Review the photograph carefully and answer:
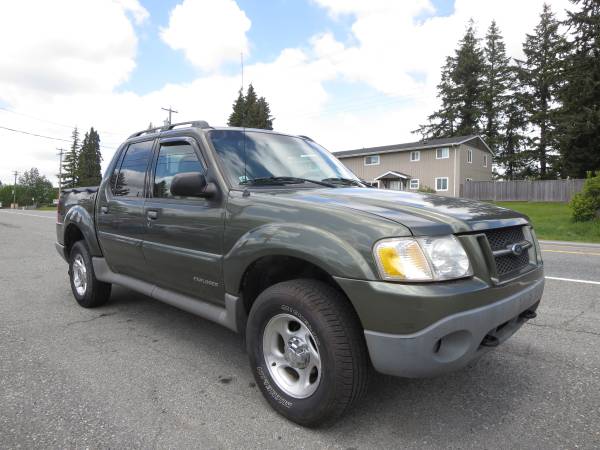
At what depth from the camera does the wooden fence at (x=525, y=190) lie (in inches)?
1205

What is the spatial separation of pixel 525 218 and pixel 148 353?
298cm

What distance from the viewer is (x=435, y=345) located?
82.8 inches

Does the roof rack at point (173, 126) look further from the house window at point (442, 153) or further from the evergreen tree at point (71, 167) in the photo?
the evergreen tree at point (71, 167)

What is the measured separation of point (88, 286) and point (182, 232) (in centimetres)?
212

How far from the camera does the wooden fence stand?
1205 inches

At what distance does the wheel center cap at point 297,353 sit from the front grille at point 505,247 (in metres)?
1.14

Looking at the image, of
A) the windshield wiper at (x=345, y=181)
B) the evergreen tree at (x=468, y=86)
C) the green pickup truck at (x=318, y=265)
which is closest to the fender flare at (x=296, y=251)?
the green pickup truck at (x=318, y=265)

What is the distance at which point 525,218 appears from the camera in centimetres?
292

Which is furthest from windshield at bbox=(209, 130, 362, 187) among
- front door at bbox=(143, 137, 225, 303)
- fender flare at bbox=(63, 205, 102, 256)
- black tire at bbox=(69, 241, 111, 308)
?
black tire at bbox=(69, 241, 111, 308)

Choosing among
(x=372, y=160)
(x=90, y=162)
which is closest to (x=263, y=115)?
(x=372, y=160)

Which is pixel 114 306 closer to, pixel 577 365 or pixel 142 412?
pixel 142 412

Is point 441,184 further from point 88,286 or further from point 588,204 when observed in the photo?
point 88,286

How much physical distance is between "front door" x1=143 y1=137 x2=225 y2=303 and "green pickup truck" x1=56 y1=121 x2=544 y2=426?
0.01m

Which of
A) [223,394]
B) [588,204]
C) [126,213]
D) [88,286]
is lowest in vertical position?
[223,394]
